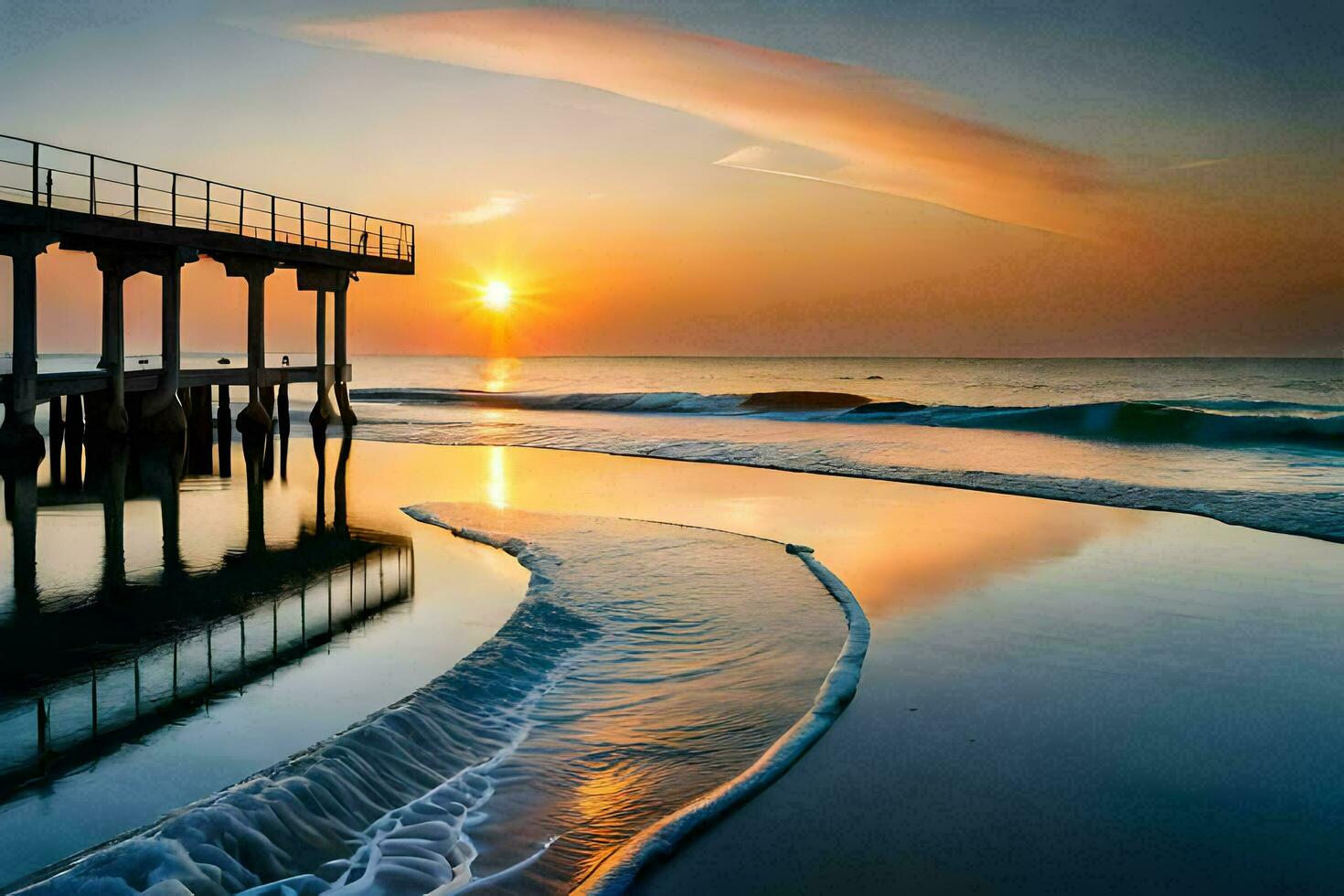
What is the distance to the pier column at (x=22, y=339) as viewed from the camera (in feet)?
50.3

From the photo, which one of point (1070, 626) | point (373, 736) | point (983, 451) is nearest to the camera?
point (373, 736)

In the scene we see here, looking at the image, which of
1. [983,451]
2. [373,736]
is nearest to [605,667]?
[373,736]

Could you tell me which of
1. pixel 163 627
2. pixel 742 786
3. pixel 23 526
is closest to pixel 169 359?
pixel 23 526

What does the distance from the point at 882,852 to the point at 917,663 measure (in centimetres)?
242

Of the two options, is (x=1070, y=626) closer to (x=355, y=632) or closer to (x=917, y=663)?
(x=917, y=663)

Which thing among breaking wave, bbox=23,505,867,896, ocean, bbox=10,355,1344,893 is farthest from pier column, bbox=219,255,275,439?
breaking wave, bbox=23,505,867,896

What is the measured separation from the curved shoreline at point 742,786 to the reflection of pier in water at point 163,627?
2.52 m

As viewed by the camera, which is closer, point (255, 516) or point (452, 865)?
point (452, 865)

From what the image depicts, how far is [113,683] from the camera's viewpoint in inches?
205

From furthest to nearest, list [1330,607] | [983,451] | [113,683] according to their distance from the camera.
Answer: [983,451], [1330,607], [113,683]

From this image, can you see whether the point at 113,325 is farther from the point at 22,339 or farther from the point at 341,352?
the point at 341,352

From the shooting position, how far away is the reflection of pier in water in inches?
184

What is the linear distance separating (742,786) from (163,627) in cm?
432

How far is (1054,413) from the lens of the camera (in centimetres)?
3095
